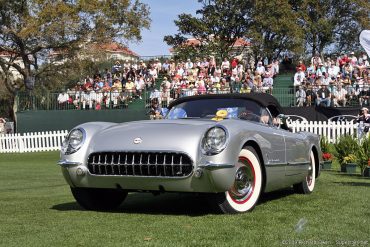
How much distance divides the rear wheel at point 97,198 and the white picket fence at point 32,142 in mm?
21836

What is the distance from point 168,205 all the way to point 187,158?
1.49 meters

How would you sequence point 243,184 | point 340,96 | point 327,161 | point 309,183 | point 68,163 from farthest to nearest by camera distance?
point 340,96 → point 327,161 → point 309,183 → point 68,163 → point 243,184

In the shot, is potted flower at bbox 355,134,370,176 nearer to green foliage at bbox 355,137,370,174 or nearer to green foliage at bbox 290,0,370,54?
green foliage at bbox 355,137,370,174

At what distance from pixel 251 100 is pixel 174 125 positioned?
1.56 m

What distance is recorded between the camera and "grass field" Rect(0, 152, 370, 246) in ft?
16.2

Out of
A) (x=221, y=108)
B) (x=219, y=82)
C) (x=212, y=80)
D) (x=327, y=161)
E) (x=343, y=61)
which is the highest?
(x=343, y=61)

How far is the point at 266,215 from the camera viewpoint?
6203mm

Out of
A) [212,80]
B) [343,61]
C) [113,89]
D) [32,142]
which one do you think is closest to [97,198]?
[212,80]

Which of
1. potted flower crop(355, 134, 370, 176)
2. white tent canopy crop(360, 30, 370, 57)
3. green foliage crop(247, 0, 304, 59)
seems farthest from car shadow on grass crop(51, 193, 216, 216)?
green foliage crop(247, 0, 304, 59)

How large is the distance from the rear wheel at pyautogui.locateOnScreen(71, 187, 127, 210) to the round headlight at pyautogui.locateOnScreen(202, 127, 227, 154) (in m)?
1.22

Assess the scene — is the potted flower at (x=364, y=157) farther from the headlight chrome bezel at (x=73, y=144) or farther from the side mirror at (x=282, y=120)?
the headlight chrome bezel at (x=73, y=144)

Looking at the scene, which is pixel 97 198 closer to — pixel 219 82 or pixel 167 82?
pixel 219 82

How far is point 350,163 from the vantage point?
13.2m

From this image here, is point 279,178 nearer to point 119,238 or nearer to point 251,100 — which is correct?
point 251,100
